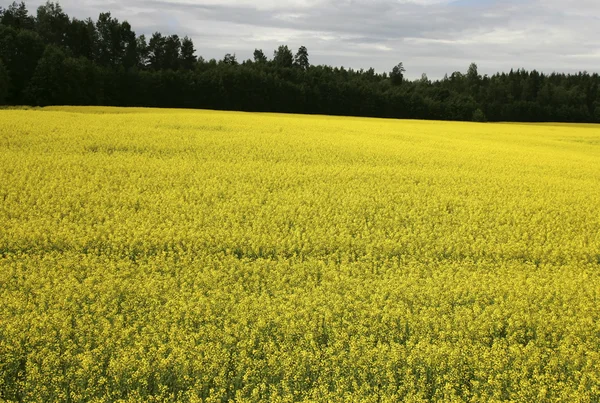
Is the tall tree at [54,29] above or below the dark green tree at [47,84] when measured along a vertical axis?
above

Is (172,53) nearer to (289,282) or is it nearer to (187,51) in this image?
(187,51)

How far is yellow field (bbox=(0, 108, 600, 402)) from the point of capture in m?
6.28

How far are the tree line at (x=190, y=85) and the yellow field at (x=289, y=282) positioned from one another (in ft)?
115

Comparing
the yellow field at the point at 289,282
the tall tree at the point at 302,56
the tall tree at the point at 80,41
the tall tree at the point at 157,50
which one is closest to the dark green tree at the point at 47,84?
the tall tree at the point at 80,41

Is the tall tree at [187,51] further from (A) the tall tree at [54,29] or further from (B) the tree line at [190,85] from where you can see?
(A) the tall tree at [54,29]

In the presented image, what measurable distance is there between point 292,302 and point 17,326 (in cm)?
356

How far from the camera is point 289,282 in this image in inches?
350

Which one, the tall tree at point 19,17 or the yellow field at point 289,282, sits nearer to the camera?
the yellow field at point 289,282

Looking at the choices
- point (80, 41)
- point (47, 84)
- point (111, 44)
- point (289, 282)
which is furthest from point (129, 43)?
point (289, 282)

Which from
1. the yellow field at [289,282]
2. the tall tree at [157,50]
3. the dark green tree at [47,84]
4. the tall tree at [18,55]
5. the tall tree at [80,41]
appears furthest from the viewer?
the tall tree at [157,50]

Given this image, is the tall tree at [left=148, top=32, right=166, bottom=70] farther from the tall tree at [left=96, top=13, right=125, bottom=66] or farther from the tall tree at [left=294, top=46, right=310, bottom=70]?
the tall tree at [left=294, top=46, right=310, bottom=70]

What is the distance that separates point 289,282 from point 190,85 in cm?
5275

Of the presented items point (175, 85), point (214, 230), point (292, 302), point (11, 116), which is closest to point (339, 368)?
point (292, 302)

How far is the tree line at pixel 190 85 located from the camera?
50.2m
